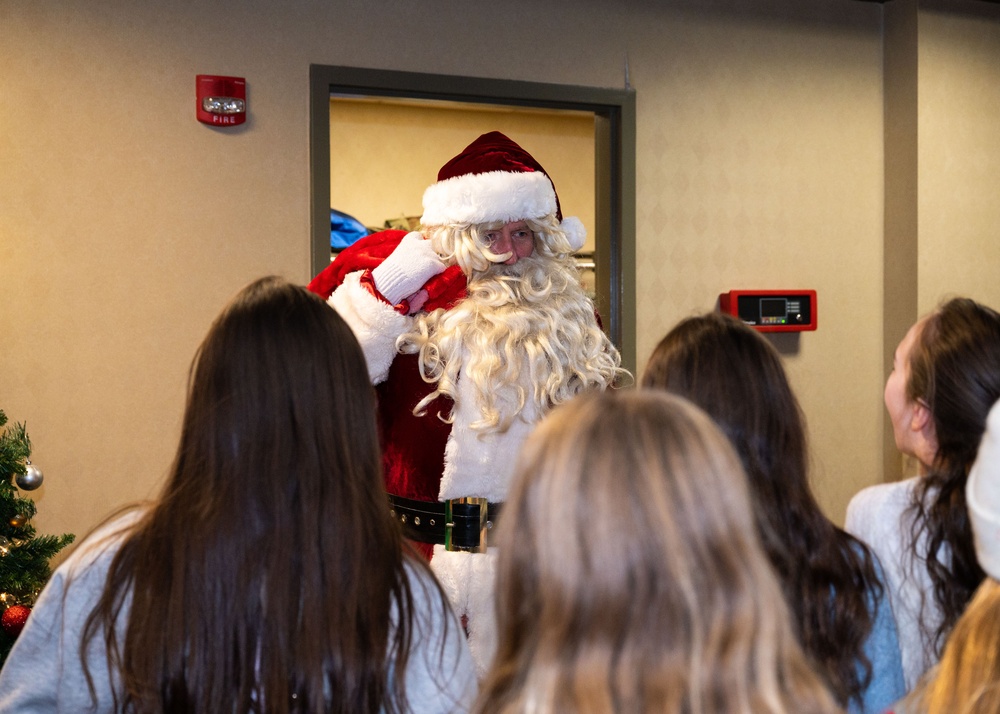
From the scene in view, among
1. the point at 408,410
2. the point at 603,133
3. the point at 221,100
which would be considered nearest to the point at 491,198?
the point at 408,410


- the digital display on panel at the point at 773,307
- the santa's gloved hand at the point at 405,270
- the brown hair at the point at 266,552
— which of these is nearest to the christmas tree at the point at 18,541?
the santa's gloved hand at the point at 405,270

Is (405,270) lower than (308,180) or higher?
lower

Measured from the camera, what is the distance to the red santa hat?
8.92 ft

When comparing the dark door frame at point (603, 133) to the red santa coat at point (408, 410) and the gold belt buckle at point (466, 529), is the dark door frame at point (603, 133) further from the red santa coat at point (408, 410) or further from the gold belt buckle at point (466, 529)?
the gold belt buckle at point (466, 529)

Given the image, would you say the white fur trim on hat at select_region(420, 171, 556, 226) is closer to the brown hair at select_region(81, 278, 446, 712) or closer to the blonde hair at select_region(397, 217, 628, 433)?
the blonde hair at select_region(397, 217, 628, 433)

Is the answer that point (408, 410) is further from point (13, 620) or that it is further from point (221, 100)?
point (221, 100)

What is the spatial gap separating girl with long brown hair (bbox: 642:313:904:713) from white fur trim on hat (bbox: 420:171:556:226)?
4.35 feet

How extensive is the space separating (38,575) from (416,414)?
1.02 metres

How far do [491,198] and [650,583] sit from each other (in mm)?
1919

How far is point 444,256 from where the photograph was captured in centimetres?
276

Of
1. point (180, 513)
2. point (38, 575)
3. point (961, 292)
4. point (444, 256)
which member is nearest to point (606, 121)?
point (444, 256)

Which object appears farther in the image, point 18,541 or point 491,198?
point 491,198

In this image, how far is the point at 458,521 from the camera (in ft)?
8.19

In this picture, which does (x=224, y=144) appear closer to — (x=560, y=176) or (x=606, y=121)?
(x=606, y=121)
